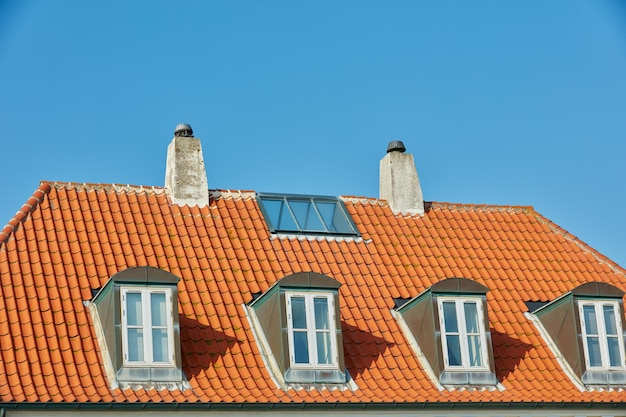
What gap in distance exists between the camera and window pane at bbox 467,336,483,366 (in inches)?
973

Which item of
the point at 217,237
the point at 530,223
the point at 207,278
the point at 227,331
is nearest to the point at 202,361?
the point at 227,331

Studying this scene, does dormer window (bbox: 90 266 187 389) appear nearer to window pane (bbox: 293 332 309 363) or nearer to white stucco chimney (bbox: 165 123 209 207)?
window pane (bbox: 293 332 309 363)

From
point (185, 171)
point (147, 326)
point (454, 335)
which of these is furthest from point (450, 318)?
point (185, 171)

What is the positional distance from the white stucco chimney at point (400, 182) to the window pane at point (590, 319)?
5585mm

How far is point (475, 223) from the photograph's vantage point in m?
30.3

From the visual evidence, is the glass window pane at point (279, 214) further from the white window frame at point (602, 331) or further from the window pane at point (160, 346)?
the white window frame at point (602, 331)

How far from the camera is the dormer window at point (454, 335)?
24344mm

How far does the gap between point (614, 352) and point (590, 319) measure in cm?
87

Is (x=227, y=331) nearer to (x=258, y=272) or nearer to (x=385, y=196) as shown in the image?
(x=258, y=272)

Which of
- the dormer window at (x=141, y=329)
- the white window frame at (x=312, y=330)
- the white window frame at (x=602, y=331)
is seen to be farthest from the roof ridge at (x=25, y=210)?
the white window frame at (x=602, y=331)

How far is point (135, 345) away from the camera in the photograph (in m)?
22.4

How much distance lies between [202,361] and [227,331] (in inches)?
43.2

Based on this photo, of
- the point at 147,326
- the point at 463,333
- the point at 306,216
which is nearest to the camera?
the point at 147,326

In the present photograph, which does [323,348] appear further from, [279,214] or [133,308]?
[279,214]
